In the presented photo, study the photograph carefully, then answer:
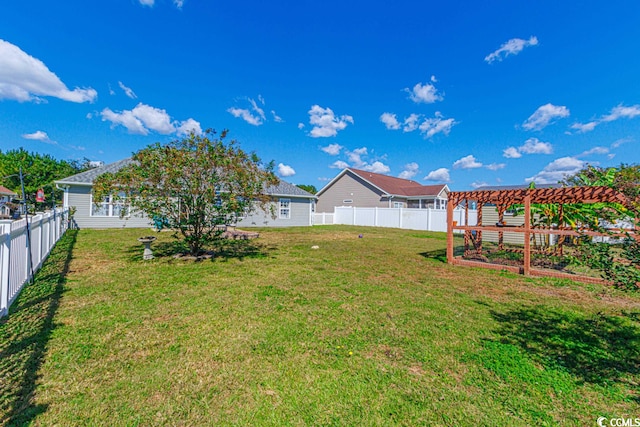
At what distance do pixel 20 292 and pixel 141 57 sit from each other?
725 inches

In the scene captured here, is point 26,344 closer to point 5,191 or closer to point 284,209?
point 284,209

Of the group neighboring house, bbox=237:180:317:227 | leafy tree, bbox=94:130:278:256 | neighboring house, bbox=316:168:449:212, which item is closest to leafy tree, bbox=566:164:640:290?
leafy tree, bbox=94:130:278:256

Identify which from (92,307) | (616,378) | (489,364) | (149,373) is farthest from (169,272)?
(616,378)

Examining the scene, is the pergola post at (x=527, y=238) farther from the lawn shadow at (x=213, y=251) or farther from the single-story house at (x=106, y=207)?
the single-story house at (x=106, y=207)

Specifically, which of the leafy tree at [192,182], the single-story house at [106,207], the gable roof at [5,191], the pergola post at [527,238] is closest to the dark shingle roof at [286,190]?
the single-story house at [106,207]

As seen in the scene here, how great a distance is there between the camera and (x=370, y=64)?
1892cm

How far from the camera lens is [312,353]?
9.57 feet

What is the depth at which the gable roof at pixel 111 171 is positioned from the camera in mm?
14330

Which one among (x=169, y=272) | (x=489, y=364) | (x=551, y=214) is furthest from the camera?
(x=551, y=214)

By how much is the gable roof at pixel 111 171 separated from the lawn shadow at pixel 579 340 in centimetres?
1113

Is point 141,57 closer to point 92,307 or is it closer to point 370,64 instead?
point 370,64

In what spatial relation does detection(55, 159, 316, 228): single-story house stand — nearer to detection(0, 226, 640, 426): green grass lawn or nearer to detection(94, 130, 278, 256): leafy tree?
detection(94, 130, 278, 256): leafy tree

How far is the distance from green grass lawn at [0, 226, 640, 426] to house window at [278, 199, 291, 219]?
49.7 feet

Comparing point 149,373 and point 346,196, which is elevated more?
point 346,196
